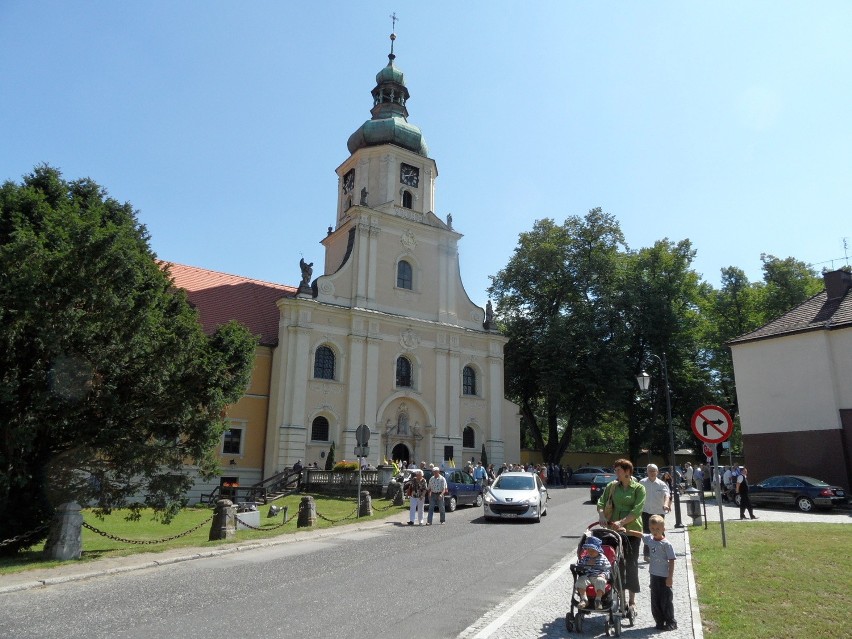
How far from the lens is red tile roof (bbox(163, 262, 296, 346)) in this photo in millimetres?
34719

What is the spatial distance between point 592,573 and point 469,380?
33.0 metres

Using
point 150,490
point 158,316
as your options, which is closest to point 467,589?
point 150,490

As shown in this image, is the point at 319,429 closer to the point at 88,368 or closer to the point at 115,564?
the point at 88,368

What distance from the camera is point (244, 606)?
7664 millimetres

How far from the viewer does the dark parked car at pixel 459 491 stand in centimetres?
2211

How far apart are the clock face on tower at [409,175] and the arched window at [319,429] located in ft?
53.0

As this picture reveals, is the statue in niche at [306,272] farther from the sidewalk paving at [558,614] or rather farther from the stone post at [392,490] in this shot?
the sidewalk paving at [558,614]

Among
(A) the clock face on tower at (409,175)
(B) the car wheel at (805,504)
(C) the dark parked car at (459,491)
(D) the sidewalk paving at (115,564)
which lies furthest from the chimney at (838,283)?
(D) the sidewalk paving at (115,564)

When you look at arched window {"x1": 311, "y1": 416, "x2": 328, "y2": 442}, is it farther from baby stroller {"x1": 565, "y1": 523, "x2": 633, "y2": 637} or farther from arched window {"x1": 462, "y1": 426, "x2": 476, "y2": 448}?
baby stroller {"x1": 565, "y1": 523, "x2": 633, "y2": 637}

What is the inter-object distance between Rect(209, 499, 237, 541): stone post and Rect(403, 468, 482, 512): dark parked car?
8.98 metres

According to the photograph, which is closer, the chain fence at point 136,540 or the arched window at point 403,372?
the chain fence at point 136,540

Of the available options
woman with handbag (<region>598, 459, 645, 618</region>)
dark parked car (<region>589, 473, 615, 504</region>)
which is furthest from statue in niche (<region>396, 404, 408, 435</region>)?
woman with handbag (<region>598, 459, 645, 618</region>)

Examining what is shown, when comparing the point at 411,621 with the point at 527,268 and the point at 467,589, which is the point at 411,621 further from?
the point at 527,268

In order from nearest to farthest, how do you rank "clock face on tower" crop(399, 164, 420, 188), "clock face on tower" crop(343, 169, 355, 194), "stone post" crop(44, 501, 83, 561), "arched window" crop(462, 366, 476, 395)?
"stone post" crop(44, 501, 83, 561), "arched window" crop(462, 366, 476, 395), "clock face on tower" crop(399, 164, 420, 188), "clock face on tower" crop(343, 169, 355, 194)
